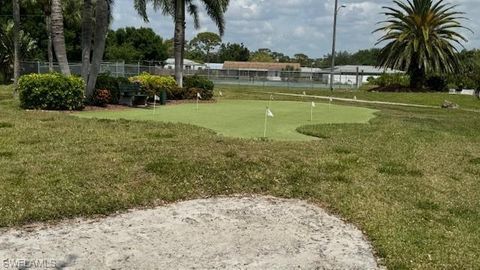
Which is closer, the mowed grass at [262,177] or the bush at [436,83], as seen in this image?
the mowed grass at [262,177]

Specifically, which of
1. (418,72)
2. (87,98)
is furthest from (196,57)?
(87,98)

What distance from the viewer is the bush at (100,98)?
56.7 feet

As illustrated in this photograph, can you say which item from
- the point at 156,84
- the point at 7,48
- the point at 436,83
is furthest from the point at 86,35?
the point at 436,83

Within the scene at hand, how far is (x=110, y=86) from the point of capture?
708 inches

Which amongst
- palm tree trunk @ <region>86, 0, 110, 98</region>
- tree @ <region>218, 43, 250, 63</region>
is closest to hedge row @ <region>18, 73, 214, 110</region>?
palm tree trunk @ <region>86, 0, 110, 98</region>

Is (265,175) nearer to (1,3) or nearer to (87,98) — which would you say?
(87,98)

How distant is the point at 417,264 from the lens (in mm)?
4836

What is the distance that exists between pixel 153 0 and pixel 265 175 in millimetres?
20831

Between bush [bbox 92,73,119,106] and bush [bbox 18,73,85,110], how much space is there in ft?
6.84

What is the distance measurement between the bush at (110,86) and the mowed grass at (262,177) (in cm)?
647

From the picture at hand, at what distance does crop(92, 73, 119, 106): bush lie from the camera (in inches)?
701

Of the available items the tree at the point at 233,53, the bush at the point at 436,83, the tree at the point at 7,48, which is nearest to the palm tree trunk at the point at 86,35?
the tree at the point at 7,48

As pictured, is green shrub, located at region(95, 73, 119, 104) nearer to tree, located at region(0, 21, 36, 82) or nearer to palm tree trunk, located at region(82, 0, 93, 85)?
palm tree trunk, located at region(82, 0, 93, 85)

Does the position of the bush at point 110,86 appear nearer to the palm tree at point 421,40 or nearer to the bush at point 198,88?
the bush at point 198,88
